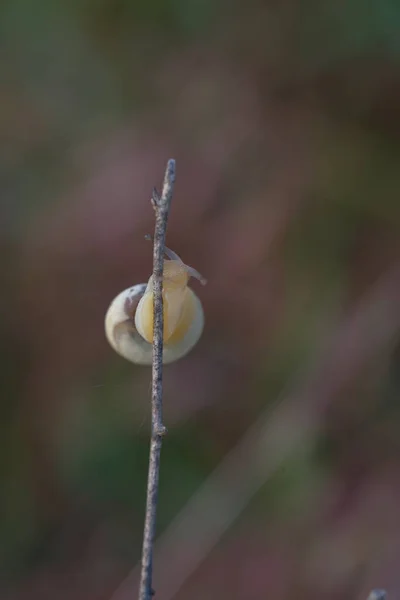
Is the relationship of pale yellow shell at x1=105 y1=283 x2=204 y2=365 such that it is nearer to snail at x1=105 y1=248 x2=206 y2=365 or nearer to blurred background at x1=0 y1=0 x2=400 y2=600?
snail at x1=105 y1=248 x2=206 y2=365

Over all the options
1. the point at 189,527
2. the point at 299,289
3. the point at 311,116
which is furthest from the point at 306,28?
the point at 189,527

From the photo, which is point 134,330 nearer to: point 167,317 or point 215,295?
point 167,317

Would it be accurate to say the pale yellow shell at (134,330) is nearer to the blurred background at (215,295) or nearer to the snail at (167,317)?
the snail at (167,317)

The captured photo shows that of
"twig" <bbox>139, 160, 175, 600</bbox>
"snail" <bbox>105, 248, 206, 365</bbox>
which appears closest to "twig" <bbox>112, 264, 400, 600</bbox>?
"snail" <bbox>105, 248, 206, 365</bbox>

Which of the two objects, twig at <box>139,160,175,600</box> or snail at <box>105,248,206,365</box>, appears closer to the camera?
twig at <box>139,160,175,600</box>

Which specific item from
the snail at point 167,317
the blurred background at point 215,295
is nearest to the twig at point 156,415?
the snail at point 167,317

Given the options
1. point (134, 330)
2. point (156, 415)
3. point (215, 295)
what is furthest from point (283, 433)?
point (156, 415)

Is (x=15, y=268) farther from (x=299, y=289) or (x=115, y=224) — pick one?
(x=299, y=289)
